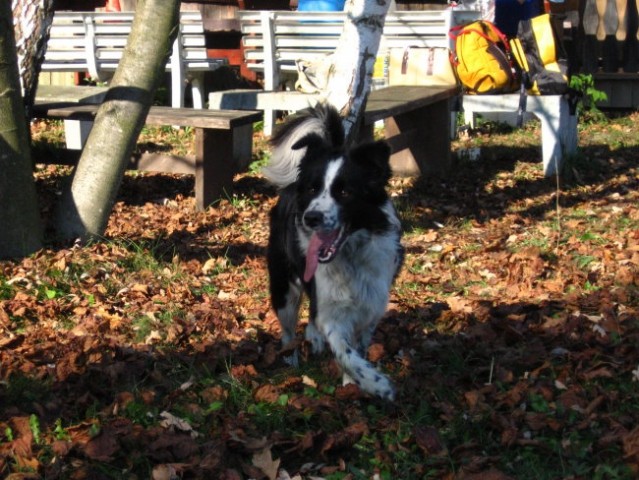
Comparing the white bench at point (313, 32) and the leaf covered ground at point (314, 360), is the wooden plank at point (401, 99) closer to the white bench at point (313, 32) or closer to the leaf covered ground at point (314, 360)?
the leaf covered ground at point (314, 360)

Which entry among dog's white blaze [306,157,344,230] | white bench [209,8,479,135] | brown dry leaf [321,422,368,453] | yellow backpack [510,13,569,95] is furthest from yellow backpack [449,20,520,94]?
brown dry leaf [321,422,368,453]

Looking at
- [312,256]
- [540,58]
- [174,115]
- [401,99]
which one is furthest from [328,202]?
[540,58]

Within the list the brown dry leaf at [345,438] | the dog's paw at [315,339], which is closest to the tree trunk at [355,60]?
the dog's paw at [315,339]

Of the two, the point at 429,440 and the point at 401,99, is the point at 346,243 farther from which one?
the point at 401,99

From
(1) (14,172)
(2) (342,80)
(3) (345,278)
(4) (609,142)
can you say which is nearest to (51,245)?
(1) (14,172)

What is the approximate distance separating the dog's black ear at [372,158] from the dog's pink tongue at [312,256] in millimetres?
419

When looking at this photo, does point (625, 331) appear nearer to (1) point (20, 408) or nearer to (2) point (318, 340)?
(2) point (318, 340)

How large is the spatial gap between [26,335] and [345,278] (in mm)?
2055

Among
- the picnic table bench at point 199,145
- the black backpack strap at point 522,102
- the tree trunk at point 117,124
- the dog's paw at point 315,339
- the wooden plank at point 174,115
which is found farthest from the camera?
the black backpack strap at point 522,102

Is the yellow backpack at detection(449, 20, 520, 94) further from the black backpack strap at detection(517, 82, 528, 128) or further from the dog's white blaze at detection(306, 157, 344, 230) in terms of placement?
the dog's white blaze at detection(306, 157, 344, 230)

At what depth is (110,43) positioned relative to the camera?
13.1 meters

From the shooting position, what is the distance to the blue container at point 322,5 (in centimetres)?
1415

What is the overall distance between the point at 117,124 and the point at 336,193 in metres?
3.18

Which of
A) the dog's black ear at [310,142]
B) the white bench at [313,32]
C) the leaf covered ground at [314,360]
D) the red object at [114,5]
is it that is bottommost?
the leaf covered ground at [314,360]
